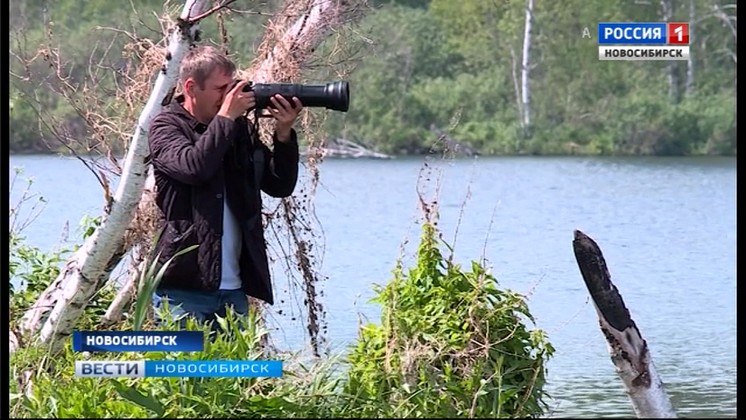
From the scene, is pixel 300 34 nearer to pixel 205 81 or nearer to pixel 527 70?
pixel 205 81

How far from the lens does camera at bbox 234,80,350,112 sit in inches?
173

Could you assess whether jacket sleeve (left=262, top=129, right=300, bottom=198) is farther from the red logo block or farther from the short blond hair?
the red logo block

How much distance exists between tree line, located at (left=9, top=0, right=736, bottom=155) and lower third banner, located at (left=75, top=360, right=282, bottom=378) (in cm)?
105

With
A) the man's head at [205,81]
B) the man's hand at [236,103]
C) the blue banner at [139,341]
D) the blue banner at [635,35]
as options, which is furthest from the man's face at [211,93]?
the blue banner at [635,35]

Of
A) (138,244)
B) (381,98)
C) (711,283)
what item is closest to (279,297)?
(138,244)

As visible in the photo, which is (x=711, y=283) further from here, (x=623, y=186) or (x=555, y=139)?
(x=623, y=186)

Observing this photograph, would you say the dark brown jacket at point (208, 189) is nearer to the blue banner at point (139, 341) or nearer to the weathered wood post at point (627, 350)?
the blue banner at point (139, 341)

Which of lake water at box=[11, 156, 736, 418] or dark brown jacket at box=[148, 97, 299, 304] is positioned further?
lake water at box=[11, 156, 736, 418]

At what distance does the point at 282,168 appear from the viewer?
14.6 ft

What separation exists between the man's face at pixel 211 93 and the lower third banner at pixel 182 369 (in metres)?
0.71


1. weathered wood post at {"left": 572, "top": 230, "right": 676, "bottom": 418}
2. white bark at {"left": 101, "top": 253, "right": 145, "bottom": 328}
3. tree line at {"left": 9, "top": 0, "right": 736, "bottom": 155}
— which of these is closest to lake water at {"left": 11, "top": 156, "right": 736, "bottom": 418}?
weathered wood post at {"left": 572, "top": 230, "right": 676, "bottom": 418}

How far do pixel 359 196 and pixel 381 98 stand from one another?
684mm

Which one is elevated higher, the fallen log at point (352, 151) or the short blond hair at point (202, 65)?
the short blond hair at point (202, 65)

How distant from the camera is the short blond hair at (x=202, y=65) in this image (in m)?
4.41
